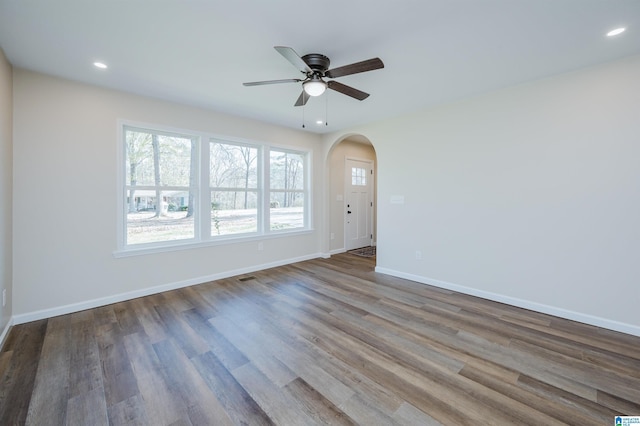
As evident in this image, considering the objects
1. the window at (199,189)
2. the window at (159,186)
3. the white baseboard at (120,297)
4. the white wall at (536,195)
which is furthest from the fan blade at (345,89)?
the white baseboard at (120,297)

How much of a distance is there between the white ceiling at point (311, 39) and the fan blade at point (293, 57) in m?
0.21

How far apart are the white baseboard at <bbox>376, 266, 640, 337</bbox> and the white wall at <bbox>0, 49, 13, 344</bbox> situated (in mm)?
4651

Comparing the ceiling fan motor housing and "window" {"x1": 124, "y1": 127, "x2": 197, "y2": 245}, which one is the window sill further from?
the ceiling fan motor housing

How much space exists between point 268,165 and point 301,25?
9.47 ft

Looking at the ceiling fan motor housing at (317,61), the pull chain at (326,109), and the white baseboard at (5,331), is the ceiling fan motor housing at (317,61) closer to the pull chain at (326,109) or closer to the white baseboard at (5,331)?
the pull chain at (326,109)

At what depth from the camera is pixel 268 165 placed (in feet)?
15.5

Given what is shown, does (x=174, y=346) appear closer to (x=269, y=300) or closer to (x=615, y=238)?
(x=269, y=300)

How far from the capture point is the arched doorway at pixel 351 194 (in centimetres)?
583

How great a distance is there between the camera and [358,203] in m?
6.48

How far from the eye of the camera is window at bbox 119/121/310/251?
3.45 meters

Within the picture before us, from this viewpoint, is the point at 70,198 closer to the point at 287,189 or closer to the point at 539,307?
the point at 287,189

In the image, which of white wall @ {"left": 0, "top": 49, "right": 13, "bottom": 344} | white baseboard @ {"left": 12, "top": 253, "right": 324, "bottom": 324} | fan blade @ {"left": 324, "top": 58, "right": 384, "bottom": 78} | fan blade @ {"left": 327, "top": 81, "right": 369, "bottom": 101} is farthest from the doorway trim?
white wall @ {"left": 0, "top": 49, "right": 13, "bottom": 344}

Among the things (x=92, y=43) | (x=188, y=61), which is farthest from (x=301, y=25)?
(x=92, y=43)

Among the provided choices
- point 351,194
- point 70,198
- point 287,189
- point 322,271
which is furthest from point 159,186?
point 351,194
